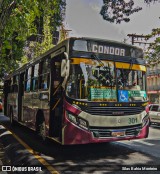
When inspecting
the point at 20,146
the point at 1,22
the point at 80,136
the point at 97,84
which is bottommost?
the point at 20,146

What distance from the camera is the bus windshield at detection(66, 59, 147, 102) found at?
25.4ft

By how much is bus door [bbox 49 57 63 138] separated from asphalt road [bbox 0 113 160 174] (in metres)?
0.76

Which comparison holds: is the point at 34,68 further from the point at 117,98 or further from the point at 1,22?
the point at 117,98

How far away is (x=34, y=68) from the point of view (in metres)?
11.2

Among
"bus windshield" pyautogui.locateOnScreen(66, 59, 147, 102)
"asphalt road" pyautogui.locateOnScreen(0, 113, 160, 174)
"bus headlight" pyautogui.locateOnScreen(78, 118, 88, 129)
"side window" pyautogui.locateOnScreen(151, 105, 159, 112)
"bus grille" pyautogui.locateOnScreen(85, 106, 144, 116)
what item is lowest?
"asphalt road" pyautogui.locateOnScreen(0, 113, 160, 174)

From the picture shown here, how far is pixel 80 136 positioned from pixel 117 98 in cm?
151

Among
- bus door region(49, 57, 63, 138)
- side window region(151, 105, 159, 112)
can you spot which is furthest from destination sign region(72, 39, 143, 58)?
side window region(151, 105, 159, 112)

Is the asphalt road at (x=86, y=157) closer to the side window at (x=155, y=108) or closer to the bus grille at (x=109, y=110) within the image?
the bus grille at (x=109, y=110)

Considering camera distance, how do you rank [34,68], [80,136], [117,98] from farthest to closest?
[34,68]
[117,98]
[80,136]

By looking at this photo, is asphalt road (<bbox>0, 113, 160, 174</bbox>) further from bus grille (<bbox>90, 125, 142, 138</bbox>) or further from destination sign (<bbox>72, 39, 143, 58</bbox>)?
destination sign (<bbox>72, 39, 143, 58</bbox>)

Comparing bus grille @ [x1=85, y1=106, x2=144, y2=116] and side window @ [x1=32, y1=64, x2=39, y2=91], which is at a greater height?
side window @ [x1=32, y1=64, x2=39, y2=91]

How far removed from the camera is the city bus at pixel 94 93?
7.62 meters

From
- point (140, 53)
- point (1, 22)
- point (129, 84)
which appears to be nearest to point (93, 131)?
point (129, 84)

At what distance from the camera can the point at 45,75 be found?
Answer: 955 centimetres
